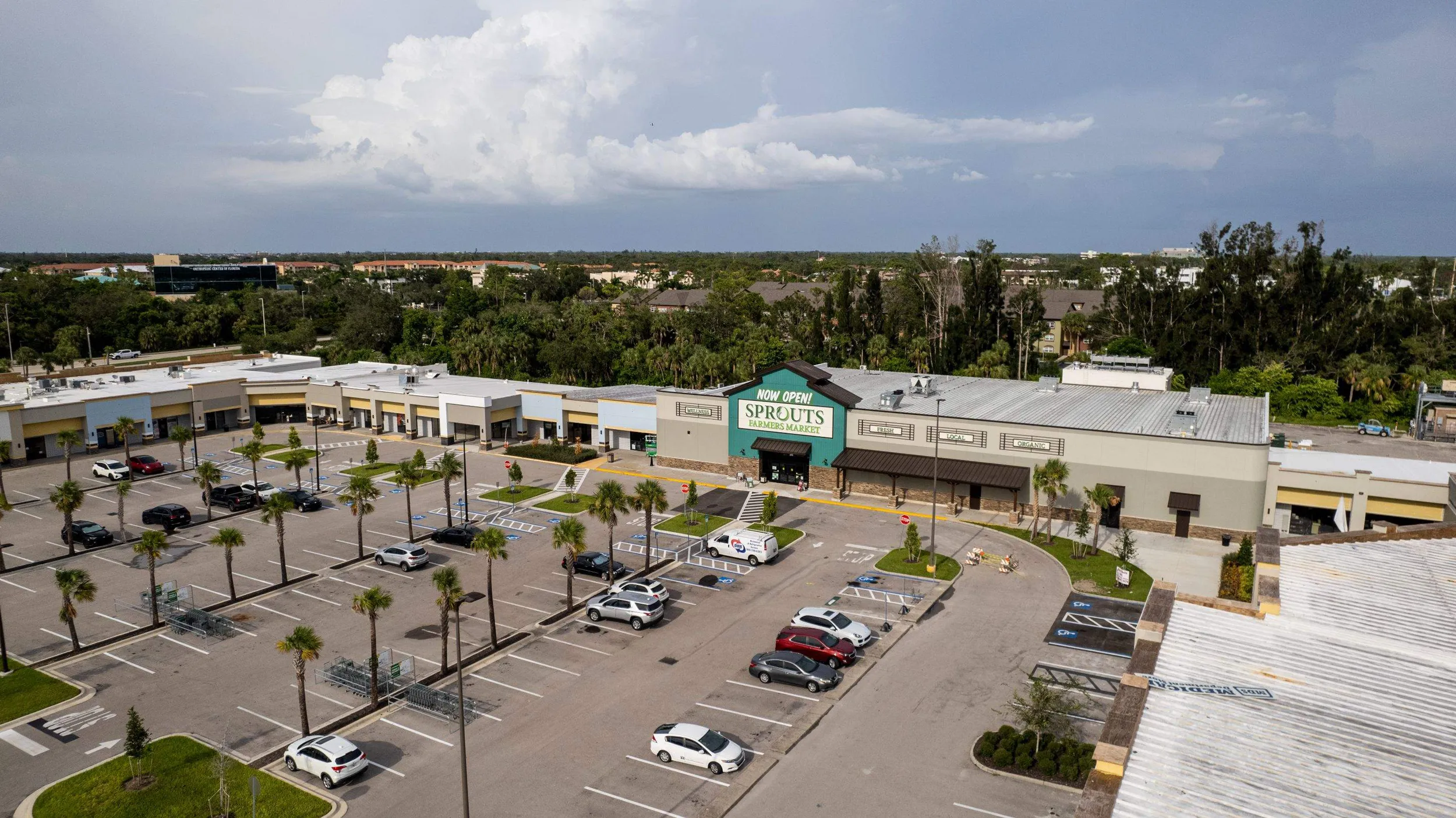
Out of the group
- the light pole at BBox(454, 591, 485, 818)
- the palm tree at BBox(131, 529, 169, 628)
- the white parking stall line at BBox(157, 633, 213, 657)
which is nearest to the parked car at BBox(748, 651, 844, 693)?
the light pole at BBox(454, 591, 485, 818)

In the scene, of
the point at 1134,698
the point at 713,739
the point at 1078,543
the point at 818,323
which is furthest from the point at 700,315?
the point at 1134,698

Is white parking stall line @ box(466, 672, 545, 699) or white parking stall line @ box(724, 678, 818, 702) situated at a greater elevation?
white parking stall line @ box(724, 678, 818, 702)

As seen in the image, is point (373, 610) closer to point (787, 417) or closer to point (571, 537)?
point (571, 537)

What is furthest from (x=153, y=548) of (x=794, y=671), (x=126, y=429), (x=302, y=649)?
(x=126, y=429)

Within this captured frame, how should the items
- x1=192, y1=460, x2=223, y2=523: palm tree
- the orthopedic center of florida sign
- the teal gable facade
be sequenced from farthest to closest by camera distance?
the orthopedic center of florida sign < the teal gable facade < x1=192, y1=460, x2=223, y2=523: palm tree

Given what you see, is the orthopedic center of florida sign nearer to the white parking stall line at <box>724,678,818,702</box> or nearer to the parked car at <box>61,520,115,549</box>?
the white parking stall line at <box>724,678,818,702</box>

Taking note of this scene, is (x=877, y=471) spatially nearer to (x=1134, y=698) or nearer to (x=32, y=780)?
(x=1134, y=698)
